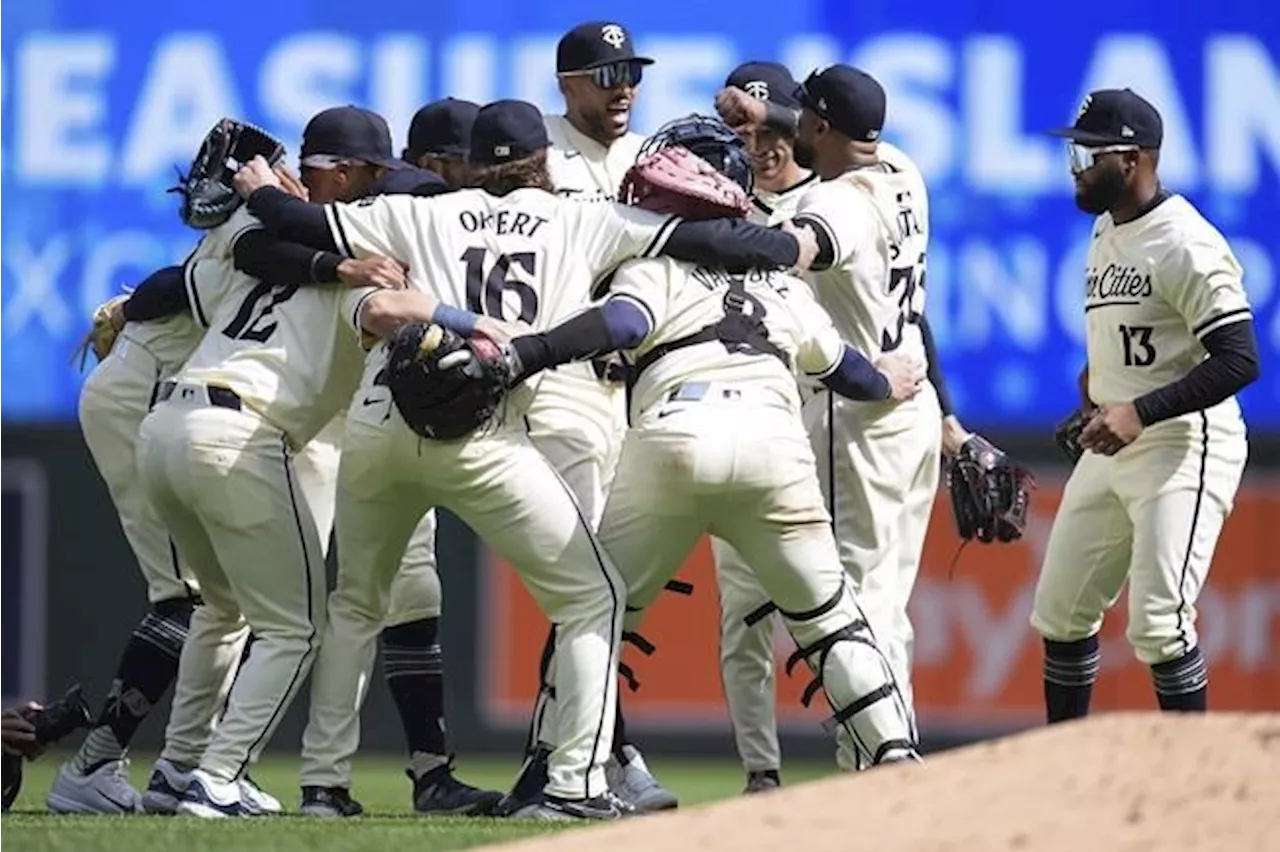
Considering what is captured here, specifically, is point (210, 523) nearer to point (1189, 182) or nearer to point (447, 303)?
point (447, 303)

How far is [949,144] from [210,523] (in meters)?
5.53

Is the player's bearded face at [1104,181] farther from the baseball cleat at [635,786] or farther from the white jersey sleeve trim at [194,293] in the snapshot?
the white jersey sleeve trim at [194,293]

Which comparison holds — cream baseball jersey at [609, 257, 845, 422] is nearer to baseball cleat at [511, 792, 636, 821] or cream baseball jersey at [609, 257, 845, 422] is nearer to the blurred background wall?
baseball cleat at [511, 792, 636, 821]

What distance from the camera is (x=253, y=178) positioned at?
7609 millimetres

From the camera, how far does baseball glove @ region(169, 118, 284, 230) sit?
7.79 m

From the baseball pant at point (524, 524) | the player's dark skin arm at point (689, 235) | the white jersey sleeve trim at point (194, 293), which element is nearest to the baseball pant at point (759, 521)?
the baseball pant at point (524, 524)

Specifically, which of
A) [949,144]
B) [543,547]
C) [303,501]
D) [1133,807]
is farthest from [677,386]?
[949,144]

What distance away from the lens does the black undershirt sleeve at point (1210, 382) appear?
319 inches

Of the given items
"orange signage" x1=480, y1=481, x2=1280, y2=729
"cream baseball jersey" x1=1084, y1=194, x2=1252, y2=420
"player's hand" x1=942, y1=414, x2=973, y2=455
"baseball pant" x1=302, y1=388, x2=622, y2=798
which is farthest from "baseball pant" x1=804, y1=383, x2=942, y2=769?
"orange signage" x1=480, y1=481, x2=1280, y2=729

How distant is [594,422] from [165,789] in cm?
141

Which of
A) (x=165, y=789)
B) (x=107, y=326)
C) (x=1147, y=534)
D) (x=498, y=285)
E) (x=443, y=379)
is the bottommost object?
(x=165, y=789)

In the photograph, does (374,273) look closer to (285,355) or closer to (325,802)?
(285,355)

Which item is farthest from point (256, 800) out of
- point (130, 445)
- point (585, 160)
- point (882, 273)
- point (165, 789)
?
point (882, 273)

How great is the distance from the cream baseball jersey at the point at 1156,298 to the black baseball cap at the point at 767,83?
3.13ft
